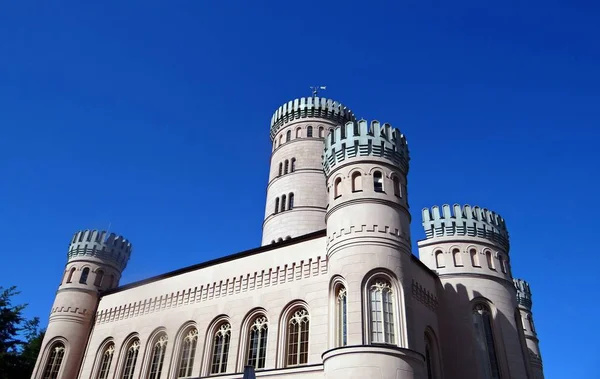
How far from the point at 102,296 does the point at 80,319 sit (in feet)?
6.77

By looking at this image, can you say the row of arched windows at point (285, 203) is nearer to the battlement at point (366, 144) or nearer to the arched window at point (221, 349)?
the battlement at point (366, 144)

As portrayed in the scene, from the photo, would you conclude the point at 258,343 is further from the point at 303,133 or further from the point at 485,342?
the point at 303,133

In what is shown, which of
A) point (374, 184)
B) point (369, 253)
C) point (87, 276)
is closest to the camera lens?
point (369, 253)

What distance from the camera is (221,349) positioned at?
80.4 ft

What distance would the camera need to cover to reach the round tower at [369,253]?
18219mm

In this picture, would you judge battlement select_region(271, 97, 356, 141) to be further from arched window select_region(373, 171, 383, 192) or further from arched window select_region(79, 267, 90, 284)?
arched window select_region(79, 267, 90, 284)

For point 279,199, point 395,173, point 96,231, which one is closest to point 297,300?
point 395,173

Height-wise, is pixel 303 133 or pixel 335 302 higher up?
pixel 303 133

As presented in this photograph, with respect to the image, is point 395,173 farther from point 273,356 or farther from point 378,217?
point 273,356

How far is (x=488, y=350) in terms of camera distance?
2539 cm

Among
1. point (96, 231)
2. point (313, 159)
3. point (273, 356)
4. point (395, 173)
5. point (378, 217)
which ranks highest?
point (313, 159)

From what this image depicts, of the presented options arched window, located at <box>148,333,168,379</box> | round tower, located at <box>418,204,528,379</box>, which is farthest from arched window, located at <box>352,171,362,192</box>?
arched window, located at <box>148,333,168,379</box>

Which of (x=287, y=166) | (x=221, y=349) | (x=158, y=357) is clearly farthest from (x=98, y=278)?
(x=287, y=166)

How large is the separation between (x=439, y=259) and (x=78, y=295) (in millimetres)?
25633
